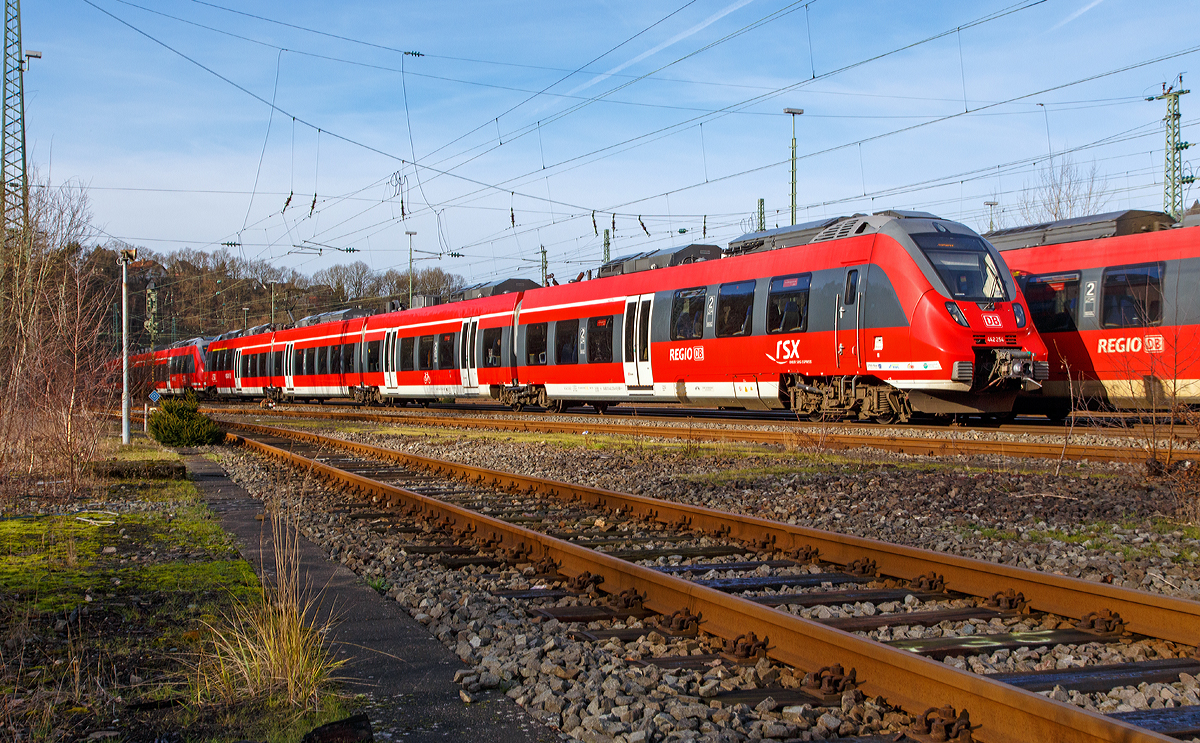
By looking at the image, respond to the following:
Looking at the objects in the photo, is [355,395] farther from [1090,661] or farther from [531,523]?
[1090,661]

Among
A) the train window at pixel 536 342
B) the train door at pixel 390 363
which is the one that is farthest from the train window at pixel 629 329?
the train door at pixel 390 363

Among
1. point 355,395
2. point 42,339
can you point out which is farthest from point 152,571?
point 355,395

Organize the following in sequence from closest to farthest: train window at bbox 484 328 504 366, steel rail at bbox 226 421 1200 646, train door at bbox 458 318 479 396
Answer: steel rail at bbox 226 421 1200 646
train window at bbox 484 328 504 366
train door at bbox 458 318 479 396

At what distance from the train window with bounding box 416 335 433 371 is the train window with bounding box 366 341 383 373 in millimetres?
3252

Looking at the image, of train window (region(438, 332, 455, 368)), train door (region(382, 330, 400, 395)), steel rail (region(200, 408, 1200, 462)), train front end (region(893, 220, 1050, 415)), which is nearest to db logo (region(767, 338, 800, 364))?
steel rail (region(200, 408, 1200, 462))

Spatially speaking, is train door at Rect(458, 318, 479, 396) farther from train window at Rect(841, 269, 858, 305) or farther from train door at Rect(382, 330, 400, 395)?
train window at Rect(841, 269, 858, 305)

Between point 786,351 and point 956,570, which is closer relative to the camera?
point 956,570

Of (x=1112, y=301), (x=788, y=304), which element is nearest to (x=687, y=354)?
(x=788, y=304)

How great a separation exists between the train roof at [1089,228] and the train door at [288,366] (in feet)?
102

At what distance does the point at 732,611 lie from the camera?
4645mm

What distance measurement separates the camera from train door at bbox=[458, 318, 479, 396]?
27.8 m

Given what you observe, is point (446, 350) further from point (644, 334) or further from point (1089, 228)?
point (1089, 228)

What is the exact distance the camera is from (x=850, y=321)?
15375mm

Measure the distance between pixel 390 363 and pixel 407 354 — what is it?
1.56 m
